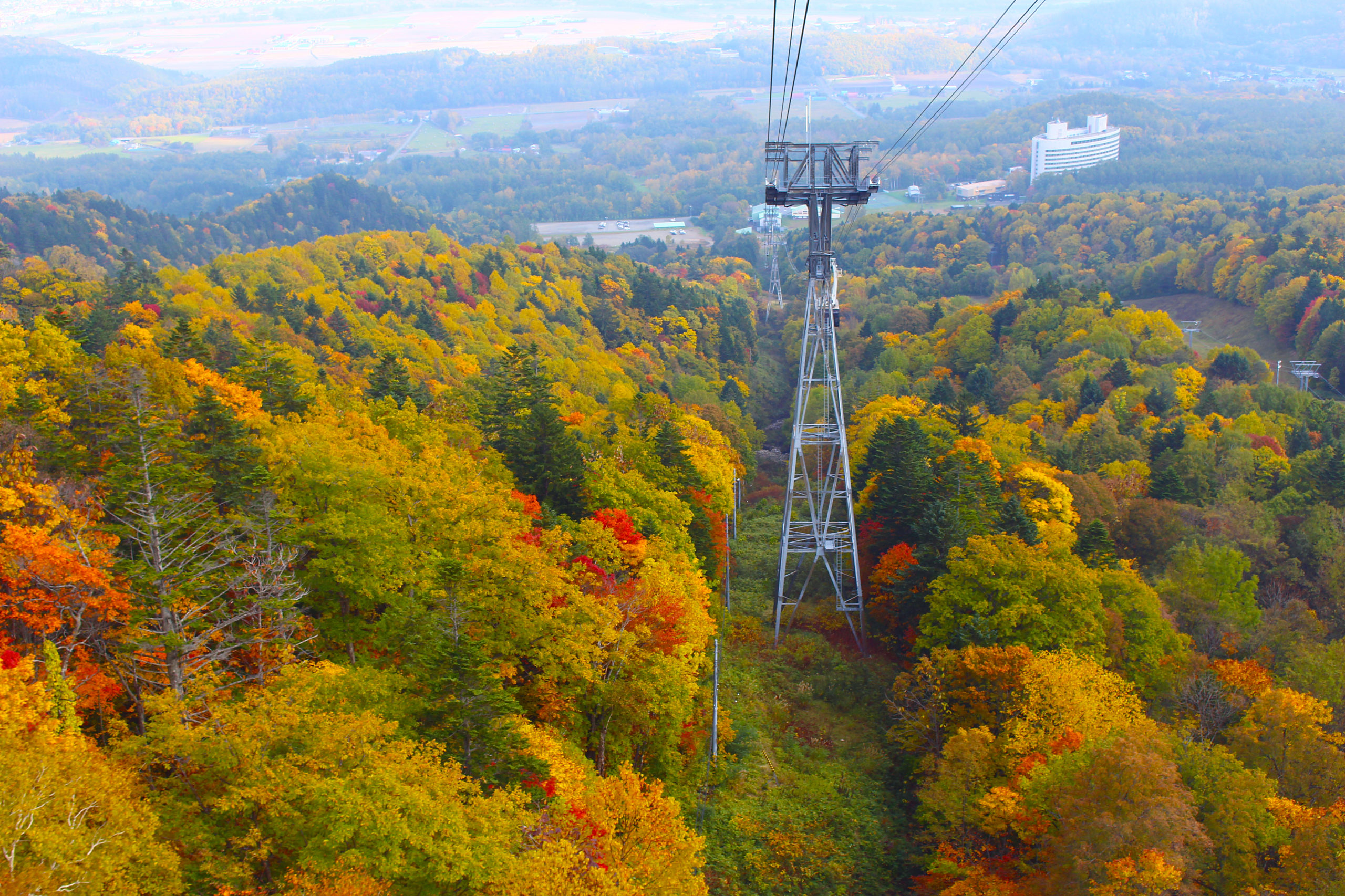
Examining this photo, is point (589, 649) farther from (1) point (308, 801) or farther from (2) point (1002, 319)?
(2) point (1002, 319)

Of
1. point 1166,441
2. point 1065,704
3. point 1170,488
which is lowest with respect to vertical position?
point 1170,488

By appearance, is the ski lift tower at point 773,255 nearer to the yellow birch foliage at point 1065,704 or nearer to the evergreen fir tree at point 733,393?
the evergreen fir tree at point 733,393

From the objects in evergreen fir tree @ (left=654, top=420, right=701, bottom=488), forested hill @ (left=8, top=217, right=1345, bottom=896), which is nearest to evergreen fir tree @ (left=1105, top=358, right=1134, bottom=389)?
forested hill @ (left=8, top=217, right=1345, bottom=896)

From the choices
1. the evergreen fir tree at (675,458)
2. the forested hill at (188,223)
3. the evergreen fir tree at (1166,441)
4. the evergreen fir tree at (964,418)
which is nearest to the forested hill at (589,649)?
the evergreen fir tree at (675,458)

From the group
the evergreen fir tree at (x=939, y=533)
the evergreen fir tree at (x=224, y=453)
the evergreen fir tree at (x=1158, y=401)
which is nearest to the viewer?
the evergreen fir tree at (x=224, y=453)

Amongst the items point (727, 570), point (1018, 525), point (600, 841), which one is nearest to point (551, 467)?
point (727, 570)

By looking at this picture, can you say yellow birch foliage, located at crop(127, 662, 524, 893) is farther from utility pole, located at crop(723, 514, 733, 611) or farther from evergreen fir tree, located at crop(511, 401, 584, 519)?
utility pole, located at crop(723, 514, 733, 611)
